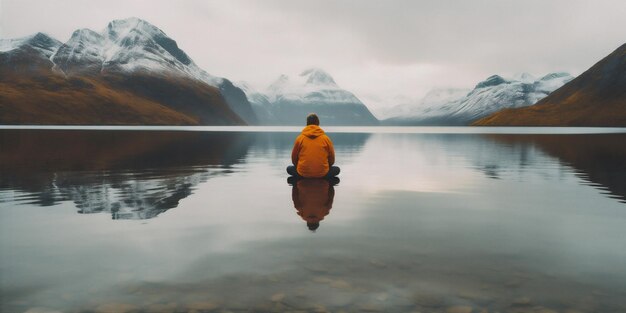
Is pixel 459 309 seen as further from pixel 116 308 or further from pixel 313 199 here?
pixel 313 199

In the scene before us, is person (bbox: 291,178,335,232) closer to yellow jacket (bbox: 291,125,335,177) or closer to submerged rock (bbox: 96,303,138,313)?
yellow jacket (bbox: 291,125,335,177)

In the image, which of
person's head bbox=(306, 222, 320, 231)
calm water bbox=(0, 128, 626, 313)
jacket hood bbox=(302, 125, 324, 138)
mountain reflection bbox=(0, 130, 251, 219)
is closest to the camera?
calm water bbox=(0, 128, 626, 313)

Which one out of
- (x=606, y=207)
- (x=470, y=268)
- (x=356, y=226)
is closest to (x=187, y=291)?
(x=470, y=268)

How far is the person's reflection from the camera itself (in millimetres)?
15602

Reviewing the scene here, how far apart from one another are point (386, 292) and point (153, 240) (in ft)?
20.9

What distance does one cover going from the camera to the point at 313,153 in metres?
22.4

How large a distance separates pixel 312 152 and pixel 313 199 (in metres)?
3.57

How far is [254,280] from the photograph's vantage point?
9094 millimetres

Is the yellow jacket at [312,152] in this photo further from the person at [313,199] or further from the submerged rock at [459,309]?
the submerged rock at [459,309]

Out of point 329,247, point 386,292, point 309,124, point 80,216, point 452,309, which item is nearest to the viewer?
point 452,309

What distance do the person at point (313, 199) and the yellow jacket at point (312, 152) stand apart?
748 mm

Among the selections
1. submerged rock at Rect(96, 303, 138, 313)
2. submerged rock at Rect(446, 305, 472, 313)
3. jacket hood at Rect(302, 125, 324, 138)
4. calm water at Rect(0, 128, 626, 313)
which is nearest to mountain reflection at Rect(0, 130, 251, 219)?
calm water at Rect(0, 128, 626, 313)

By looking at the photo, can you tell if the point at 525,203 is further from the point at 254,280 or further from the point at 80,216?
the point at 80,216

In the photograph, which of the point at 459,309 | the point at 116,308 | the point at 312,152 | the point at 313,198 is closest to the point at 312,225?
the point at 313,198
